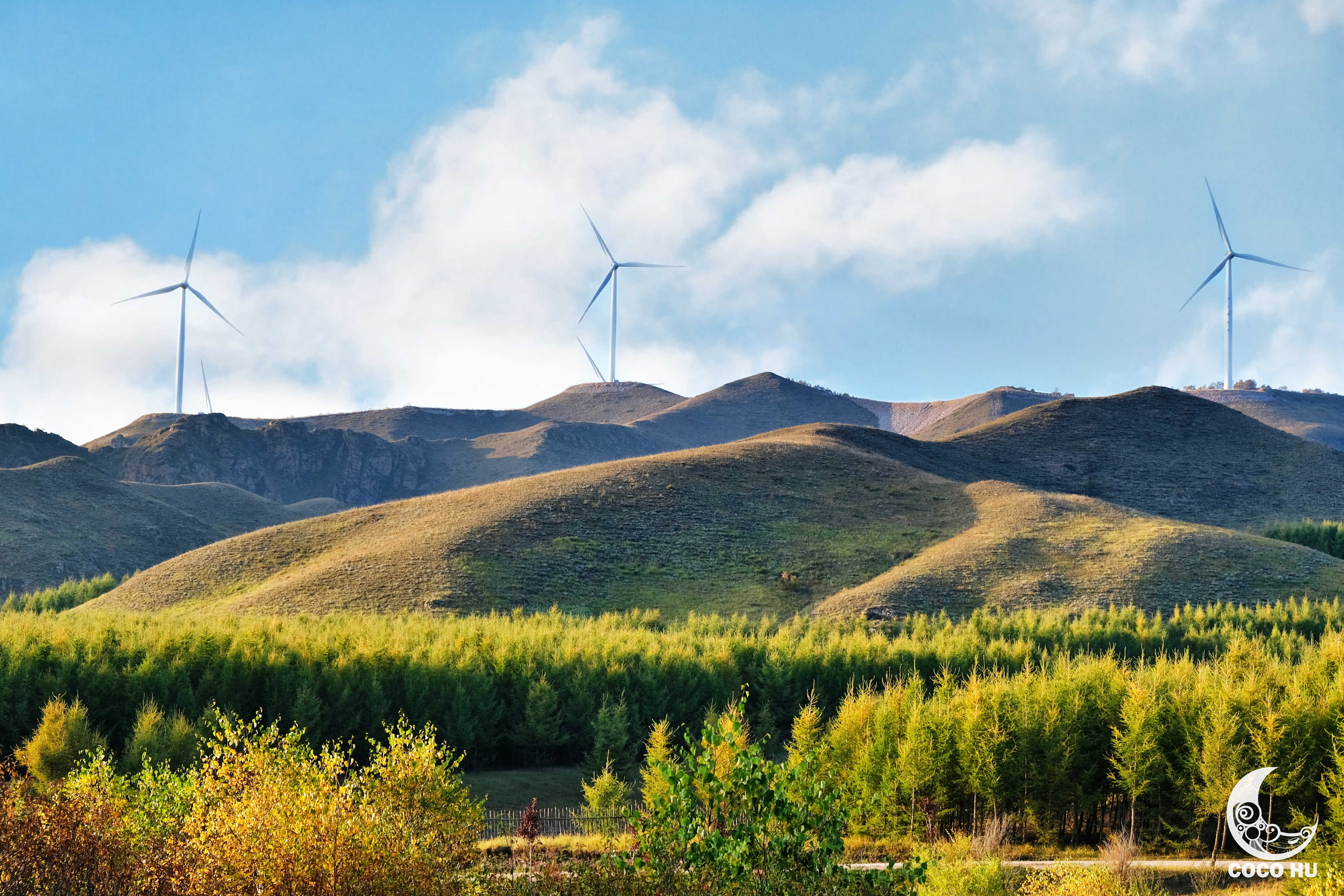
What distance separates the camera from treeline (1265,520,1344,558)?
221 feet

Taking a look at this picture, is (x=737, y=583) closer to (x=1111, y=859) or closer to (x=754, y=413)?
(x=1111, y=859)

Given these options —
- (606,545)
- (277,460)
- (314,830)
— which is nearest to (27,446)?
(277,460)

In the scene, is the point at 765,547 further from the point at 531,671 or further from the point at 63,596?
the point at 63,596

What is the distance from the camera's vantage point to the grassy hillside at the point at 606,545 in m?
52.0

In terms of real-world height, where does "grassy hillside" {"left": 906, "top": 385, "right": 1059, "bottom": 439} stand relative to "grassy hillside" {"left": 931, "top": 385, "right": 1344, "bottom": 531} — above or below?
above

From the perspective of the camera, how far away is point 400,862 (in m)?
9.40

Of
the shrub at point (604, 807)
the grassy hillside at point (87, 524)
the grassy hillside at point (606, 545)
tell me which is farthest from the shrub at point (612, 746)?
the grassy hillside at point (87, 524)

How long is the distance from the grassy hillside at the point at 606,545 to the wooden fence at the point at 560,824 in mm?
25726

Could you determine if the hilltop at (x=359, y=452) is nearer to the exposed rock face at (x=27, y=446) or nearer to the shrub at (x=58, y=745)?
the exposed rock face at (x=27, y=446)

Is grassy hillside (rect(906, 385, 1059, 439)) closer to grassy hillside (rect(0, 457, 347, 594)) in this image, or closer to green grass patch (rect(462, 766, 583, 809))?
grassy hillside (rect(0, 457, 347, 594))

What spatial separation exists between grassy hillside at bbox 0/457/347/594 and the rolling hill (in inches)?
639

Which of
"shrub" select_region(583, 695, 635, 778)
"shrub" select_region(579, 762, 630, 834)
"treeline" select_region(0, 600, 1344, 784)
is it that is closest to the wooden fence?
"shrub" select_region(579, 762, 630, 834)

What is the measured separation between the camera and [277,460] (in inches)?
5984

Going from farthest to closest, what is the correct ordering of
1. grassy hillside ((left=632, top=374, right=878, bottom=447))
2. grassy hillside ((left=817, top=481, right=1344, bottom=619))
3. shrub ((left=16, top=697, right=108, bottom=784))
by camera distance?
grassy hillside ((left=632, top=374, right=878, bottom=447)), grassy hillside ((left=817, top=481, right=1344, bottom=619)), shrub ((left=16, top=697, right=108, bottom=784))
